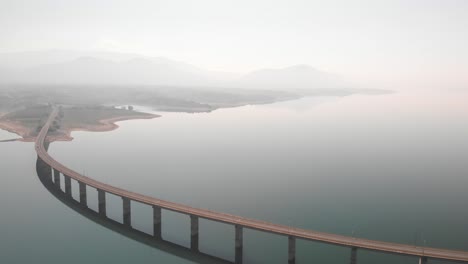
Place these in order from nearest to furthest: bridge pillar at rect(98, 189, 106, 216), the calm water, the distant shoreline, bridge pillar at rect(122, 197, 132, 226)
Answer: the calm water, bridge pillar at rect(122, 197, 132, 226), bridge pillar at rect(98, 189, 106, 216), the distant shoreline

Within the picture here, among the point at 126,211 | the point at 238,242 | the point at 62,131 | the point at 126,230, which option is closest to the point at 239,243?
the point at 238,242

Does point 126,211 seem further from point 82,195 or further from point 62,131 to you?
point 62,131

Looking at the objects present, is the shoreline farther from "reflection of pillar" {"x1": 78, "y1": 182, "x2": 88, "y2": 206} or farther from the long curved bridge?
the long curved bridge

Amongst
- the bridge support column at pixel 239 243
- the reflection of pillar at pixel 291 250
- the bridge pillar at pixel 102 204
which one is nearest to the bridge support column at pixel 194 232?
the bridge support column at pixel 239 243

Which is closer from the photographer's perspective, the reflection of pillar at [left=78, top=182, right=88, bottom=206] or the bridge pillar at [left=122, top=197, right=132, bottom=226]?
the bridge pillar at [left=122, top=197, right=132, bottom=226]

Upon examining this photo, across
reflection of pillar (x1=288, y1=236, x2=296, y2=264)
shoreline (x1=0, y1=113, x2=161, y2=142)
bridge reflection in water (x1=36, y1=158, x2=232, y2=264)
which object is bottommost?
bridge reflection in water (x1=36, y1=158, x2=232, y2=264)

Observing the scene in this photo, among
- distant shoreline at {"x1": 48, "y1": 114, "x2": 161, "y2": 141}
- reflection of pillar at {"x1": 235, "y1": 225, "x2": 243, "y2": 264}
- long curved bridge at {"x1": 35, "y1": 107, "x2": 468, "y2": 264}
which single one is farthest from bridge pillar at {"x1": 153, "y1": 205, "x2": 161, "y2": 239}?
distant shoreline at {"x1": 48, "y1": 114, "x2": 161, "y2": 141}

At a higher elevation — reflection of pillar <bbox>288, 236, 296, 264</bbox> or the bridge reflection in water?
reflection of pillar <bbox>288, 236, 296, 264</bbox>

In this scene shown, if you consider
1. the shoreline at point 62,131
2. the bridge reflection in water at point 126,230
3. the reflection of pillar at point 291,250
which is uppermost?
the shoreline at point 62,131

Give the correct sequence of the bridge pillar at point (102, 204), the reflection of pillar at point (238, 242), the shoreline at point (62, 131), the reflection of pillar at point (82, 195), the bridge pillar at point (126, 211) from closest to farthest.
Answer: the reflection of pillar at point (238, 242) → the bridge pillar at point (126, 211) → the bridge pillar at point (102, 204) → the reflection of pillar at point (82, 195) → the shoreline at point (62, 131)

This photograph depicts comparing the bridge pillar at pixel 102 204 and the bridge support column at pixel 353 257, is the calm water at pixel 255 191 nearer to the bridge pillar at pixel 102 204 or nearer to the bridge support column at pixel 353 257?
the bridge pillar at pixel 102 204
